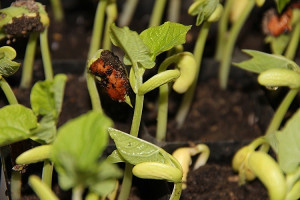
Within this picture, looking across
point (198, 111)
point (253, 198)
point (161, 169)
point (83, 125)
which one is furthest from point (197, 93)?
point (83, 125)

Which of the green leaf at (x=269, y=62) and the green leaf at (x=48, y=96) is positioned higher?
the green leaf at (x=48, y=96)

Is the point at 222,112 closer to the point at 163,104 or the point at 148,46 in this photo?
the point at 163,104

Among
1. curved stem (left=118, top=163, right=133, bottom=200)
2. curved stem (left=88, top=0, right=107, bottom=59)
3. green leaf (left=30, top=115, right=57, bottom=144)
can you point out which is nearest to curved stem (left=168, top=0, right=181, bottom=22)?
curved stem (left=88, top=0, right=107, bottom=59)

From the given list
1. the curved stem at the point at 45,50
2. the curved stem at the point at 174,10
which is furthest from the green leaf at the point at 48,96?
the curved stem at the point at 174,10

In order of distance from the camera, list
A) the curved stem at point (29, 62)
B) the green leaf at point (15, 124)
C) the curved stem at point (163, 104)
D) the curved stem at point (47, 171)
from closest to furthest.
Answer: the green leaf at point (15, 124), the curved stem at point (47, 171), the curved stem at point (163, 104), the curved stem at point (29, 62)

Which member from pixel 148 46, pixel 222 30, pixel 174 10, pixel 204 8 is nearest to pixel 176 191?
pixel 148 46

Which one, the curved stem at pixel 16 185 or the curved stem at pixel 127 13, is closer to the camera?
the curved stem at pixel 16 185

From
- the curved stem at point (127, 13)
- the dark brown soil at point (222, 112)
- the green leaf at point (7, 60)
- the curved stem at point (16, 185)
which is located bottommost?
the dark brown soil at point (222, 112)

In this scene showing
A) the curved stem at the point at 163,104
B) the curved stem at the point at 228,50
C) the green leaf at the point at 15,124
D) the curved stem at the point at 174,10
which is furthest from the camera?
the curved stem at the point at 174,10

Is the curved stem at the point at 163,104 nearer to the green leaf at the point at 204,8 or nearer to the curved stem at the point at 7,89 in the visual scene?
the green leaf at the point at 204,8
